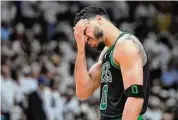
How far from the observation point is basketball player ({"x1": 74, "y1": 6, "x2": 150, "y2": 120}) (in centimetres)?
493

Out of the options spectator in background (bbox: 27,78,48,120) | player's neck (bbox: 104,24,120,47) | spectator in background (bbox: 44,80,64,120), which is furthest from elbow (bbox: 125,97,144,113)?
spectator in background (bbox: 44,80,64,120)

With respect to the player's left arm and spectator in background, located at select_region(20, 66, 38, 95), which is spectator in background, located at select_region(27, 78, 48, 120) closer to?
spectator in background, located at select_region(20, 66, 38, 95)

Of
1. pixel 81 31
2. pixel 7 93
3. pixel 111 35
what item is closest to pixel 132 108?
pixel 111 35

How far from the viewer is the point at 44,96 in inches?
470

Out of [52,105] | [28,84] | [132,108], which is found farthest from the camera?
[52,105]

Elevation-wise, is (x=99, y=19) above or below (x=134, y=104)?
above

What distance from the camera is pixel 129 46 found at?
5.05 metres

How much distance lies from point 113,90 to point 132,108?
0.41 m

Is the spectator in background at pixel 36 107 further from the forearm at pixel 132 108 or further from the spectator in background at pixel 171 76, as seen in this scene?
the forearm at pixel 132 108

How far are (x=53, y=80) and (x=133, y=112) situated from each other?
8.62 m

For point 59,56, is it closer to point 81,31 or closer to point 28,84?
point 28,84

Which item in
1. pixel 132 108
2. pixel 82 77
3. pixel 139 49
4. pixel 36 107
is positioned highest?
pixel 139 49

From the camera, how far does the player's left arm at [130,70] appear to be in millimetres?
4870

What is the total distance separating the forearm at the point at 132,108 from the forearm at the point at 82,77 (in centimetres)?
66
